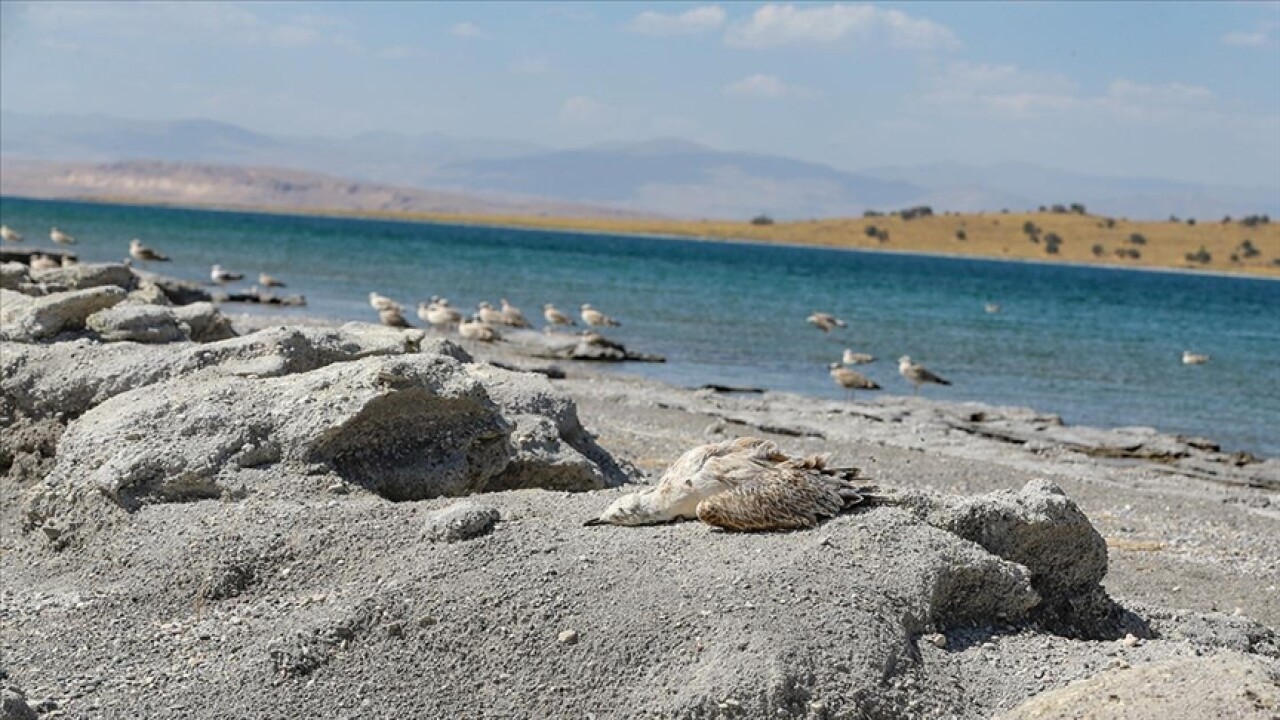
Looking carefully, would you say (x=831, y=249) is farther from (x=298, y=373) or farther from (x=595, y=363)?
(x=298, y=373)

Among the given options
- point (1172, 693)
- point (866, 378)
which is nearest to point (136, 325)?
point (1172, 693)

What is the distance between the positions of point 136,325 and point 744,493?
723 cm

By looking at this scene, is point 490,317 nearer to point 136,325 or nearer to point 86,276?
point 86,276

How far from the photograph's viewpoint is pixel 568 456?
11430 mm

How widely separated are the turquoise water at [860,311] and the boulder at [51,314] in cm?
1595

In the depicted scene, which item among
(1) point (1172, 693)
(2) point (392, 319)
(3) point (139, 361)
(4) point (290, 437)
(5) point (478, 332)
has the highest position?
(3) point (139, 361)

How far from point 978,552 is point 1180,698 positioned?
1.75 m

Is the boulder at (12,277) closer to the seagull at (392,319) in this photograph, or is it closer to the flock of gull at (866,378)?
the seagull at (392,319)

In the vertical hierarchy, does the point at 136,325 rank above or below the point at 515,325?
above

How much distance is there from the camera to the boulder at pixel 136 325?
43.1 feet

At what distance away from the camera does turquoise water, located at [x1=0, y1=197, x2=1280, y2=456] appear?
30172mm

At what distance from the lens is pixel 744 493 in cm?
823

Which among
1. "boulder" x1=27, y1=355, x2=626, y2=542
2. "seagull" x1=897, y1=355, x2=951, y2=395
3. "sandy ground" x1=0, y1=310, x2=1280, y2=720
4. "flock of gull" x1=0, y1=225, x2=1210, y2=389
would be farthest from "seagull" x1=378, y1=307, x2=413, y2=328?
"sandy ground" x1=0, y1=310, x2=1280, y2=720

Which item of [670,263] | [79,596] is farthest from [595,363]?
[670,263]
